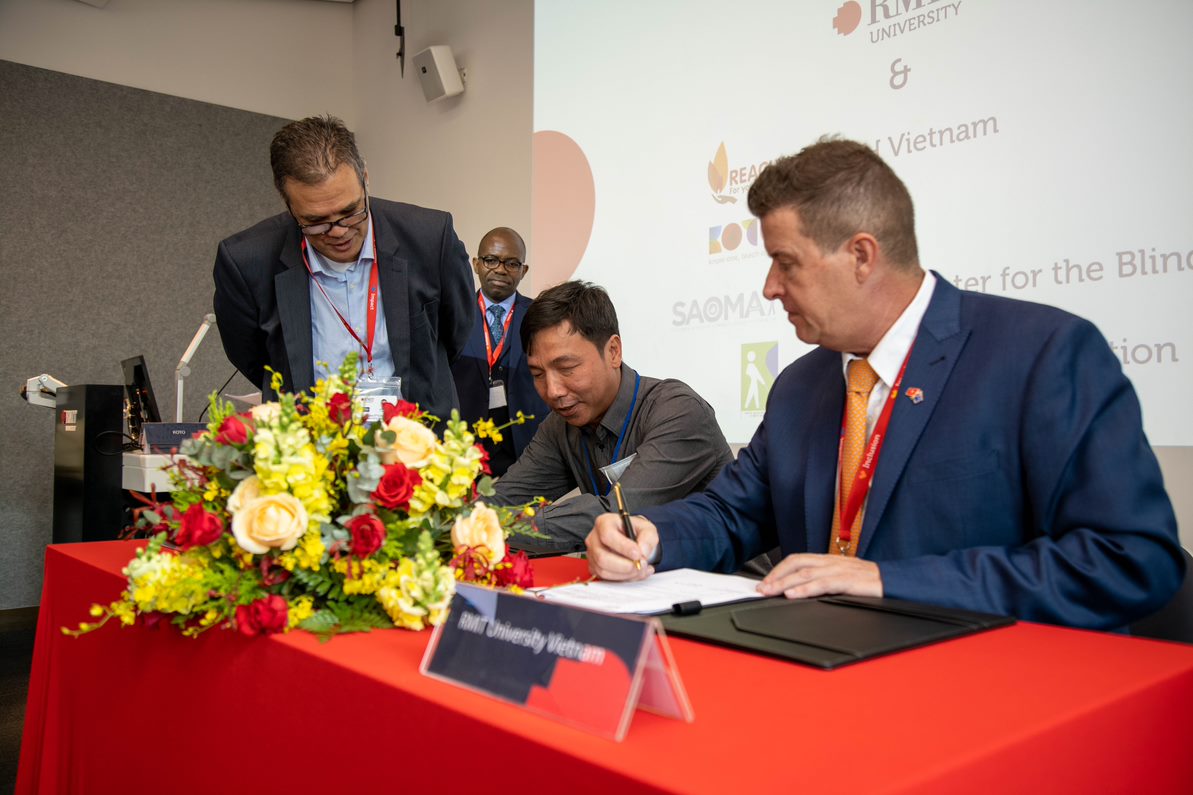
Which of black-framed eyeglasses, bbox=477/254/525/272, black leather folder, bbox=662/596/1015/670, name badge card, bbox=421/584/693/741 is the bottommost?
black leather folder, bbox=662/596/1015/670

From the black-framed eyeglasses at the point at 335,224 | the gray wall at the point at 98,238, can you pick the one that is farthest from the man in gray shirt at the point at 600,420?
the gray wall at the point at 98,238

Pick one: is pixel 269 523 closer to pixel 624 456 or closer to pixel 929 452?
pixel 929 452

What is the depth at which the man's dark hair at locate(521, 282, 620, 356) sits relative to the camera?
7.63 feet

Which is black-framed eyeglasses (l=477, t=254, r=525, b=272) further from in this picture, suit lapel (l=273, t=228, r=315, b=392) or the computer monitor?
suit lapel (l=273, t=228, r=315, b=392)

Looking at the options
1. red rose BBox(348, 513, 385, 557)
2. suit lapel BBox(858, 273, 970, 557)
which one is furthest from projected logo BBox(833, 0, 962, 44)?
red rose BBox(348, 513, 385, 557)

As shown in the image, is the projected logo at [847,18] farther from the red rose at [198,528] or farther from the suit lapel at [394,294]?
the red rose at [198,528]

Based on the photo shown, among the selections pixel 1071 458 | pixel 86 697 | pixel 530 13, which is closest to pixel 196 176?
pixel 530 13

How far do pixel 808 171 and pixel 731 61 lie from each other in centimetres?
153

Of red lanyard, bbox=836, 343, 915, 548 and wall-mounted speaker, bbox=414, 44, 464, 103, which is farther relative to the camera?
wall-mounted speaker, bbox=414, 44, 464, 103

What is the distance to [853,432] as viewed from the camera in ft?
4.83

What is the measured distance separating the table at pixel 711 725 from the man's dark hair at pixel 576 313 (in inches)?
49.7

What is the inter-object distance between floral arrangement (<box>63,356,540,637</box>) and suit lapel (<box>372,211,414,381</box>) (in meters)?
1.11

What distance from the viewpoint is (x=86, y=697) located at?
4.83ft

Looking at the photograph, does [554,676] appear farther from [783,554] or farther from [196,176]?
[196,176]
